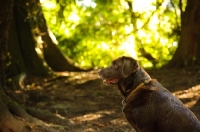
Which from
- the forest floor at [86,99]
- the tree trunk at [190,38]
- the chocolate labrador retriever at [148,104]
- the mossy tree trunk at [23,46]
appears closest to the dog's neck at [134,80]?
the chocolate labrador retriever at [148,104]

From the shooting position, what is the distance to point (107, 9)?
1819cm

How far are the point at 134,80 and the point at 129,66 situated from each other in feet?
0.61

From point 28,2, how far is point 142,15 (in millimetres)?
7044

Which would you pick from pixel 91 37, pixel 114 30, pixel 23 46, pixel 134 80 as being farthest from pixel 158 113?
pixel 114 30

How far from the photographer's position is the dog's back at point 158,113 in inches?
200

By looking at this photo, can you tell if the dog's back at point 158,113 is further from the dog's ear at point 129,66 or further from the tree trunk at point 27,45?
the tree trunk at point 27,45

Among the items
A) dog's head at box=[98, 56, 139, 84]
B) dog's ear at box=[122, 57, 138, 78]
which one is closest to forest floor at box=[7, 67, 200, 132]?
dog's head at box=[98, 56, 139, 84]

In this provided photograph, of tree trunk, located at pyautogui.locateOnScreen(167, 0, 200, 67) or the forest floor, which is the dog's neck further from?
tree trunk, located at pyautogui.locateOnScreen(167, 0, 200, 67)

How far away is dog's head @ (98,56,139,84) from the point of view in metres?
5.49

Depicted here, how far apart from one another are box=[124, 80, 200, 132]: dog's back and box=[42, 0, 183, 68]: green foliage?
12019 mm

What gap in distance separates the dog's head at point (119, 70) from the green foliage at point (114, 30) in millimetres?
11604

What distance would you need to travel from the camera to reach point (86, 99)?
10.8 m

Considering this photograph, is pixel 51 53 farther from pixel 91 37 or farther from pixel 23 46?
pixel 91 37

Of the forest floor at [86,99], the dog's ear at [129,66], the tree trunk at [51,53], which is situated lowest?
the forest floor at [86,99]
